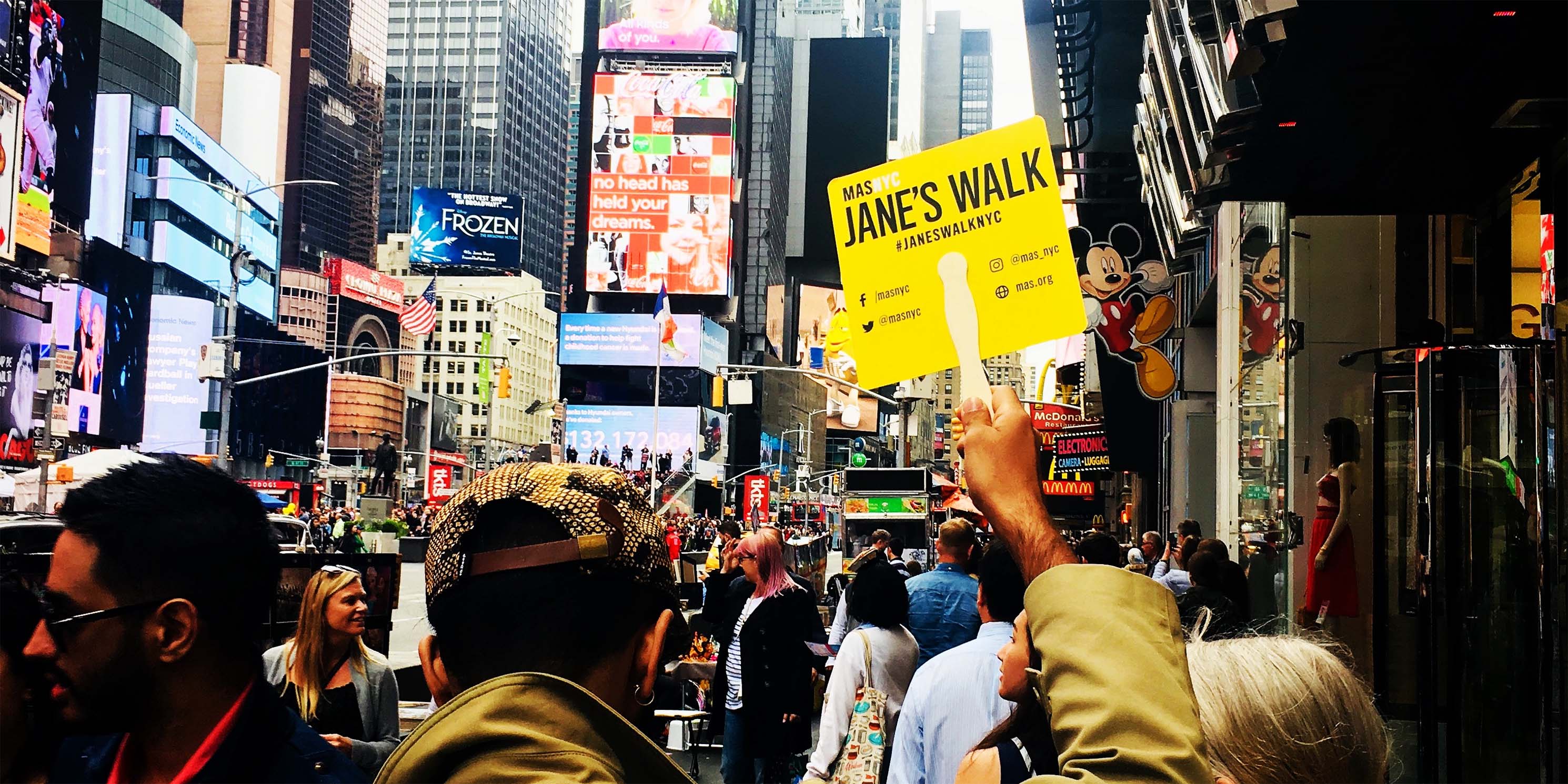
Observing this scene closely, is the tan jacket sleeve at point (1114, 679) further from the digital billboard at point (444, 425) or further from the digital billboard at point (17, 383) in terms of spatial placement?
the digital billboard at point (444, 425)

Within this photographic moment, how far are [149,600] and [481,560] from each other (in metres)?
0.91

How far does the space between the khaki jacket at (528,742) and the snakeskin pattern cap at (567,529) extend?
0.77 ft

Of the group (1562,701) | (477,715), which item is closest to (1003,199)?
(1562,701)

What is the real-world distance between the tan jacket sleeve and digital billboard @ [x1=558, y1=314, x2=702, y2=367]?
334 ft

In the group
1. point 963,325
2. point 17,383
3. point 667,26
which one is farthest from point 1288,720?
point 667,26

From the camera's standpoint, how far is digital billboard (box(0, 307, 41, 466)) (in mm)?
58844

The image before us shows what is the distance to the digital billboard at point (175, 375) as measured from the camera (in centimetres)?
9594

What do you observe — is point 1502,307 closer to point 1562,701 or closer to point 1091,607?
point 1562,701

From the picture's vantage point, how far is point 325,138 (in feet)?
604

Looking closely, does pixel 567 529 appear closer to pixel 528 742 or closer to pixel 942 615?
pixel 528 742

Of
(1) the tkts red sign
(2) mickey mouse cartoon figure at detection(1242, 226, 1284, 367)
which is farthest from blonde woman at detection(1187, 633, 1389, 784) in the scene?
(1) the tkts red sign

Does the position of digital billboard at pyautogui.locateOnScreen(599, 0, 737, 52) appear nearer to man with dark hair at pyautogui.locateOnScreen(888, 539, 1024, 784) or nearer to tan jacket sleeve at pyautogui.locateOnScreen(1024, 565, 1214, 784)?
man with dark hair at pyautogui.locateOnScreen(888, 539, 1024, 784)

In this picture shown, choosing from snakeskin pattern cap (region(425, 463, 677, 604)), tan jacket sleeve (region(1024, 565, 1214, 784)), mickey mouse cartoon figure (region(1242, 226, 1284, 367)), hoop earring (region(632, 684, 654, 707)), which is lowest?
hoop earring (region(632, 684, 654, 707))

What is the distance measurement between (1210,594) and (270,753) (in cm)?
538
